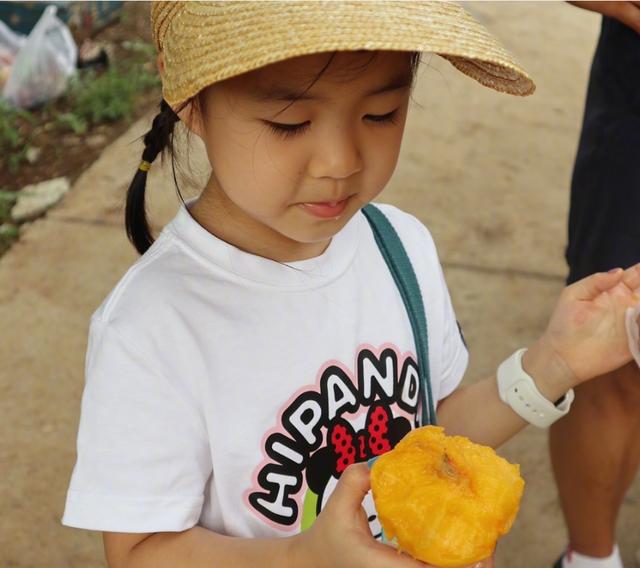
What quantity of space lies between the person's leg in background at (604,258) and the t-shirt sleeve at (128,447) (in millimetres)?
1147

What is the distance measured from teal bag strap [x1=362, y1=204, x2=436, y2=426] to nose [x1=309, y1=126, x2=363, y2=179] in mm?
390

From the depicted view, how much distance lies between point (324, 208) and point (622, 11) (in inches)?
38.0

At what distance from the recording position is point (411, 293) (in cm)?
169

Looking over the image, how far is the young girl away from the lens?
1326 mm

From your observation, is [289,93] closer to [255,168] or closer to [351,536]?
[255,168]

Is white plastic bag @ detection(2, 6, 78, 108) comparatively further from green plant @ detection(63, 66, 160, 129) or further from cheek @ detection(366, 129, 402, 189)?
cheek @ detection(366, 129, 402, 189)

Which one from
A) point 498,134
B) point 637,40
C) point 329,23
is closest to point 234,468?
point 329,23

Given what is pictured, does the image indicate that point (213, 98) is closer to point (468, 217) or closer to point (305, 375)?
point (305, 375)

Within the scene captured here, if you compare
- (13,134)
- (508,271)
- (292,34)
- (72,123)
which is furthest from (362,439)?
(72,123)

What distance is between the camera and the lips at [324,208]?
1411 millimetres

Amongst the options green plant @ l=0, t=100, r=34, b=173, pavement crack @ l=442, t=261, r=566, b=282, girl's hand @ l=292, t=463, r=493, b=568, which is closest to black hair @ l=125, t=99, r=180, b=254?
girl's hand @ l=292, t=463, r=493, b=568

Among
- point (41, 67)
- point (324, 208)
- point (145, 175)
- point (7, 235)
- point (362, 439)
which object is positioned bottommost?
A: point (7, 235)

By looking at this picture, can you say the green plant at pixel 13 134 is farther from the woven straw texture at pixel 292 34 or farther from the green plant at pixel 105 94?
the woven straw texture at pixel 292 34

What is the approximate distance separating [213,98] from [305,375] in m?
0.45
